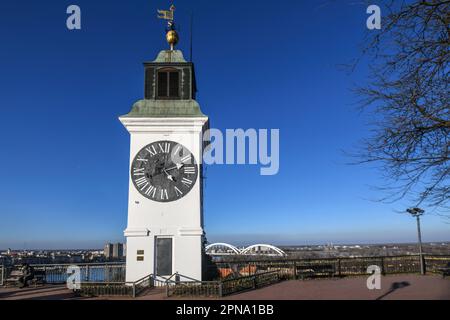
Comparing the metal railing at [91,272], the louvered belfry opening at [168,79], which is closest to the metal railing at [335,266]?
the metal railing at [91,272]

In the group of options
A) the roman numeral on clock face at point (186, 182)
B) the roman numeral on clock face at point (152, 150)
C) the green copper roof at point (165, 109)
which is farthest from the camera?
the green copper roof at point (165, 109)

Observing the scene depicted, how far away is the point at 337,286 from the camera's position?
1609cm

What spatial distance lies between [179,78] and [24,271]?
10.3 metres

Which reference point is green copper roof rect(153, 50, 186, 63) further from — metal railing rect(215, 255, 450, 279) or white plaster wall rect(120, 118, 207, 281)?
metal railing rect(215, 255, 450, 279)

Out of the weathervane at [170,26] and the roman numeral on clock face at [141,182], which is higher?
the weathervane at [170,26]

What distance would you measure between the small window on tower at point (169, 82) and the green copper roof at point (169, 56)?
55 centimetres

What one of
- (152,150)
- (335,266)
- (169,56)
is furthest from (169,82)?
(335,266)

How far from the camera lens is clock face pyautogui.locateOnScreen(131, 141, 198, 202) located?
675 inches

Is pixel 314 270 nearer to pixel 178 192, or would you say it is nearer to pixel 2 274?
pixel 178 192

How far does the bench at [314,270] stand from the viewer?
19.3 meters

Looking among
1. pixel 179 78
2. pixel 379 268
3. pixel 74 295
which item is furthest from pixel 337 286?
pixel 179 78

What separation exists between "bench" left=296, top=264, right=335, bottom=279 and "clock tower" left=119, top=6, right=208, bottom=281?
5166mm

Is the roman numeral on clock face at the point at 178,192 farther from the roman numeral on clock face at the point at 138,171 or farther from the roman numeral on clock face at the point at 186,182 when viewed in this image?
the roman numeral on clock face at the point at 138,171

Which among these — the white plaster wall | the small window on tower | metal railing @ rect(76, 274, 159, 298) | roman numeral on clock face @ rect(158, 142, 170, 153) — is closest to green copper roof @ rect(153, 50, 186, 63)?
the small window on tower
